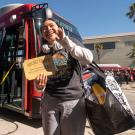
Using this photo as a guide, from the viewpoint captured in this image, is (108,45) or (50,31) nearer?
(50,31)

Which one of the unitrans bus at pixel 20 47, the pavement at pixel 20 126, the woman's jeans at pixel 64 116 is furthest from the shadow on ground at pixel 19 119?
the woman's jeans at pixel 64 116

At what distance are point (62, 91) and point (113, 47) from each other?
249 feet

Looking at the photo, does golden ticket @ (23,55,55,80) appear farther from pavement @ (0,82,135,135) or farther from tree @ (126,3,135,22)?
tree @ (126,3,135,22)

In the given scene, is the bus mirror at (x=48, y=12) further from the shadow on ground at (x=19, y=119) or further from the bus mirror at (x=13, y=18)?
the shadow on ground at (x=19, y=119)

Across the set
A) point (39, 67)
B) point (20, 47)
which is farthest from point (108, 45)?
point (39, 67)

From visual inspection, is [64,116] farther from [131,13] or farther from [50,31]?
[131,13]

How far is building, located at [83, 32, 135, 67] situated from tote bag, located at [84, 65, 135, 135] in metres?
71.7

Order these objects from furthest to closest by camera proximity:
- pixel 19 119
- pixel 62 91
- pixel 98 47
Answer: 1. pixel 98 47
2. pixel 19 119
3. pixel 62 91

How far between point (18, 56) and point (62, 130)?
5098mm

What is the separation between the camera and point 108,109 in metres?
3.11

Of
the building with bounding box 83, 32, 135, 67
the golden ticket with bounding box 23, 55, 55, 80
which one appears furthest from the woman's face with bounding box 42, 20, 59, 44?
the building with bounding box 83, 32, 135, 67

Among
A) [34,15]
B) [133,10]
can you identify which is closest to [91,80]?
[34,15]

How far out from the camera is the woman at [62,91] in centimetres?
315

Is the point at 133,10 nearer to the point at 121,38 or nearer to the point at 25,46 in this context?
the point at 121,38
